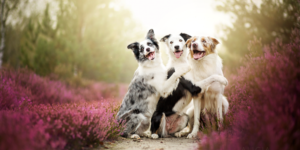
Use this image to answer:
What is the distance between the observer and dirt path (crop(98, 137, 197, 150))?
129 inches

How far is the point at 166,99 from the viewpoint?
4191 millimetres

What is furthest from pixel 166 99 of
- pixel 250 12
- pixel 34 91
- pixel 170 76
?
pixel 250 12

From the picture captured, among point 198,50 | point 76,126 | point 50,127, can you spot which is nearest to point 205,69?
point 198,50

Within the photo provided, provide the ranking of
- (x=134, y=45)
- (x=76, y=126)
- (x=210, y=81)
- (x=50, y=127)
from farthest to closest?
(x=134, y=45) → (x=210, y=81) → (x=76, y=126) → (x=50, y=127)

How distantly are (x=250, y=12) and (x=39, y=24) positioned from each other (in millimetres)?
12373

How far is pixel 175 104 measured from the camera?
14.0ft

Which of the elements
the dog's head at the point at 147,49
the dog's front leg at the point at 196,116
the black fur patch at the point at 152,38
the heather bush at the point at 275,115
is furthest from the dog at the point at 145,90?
the heather bush at the point at 275,115

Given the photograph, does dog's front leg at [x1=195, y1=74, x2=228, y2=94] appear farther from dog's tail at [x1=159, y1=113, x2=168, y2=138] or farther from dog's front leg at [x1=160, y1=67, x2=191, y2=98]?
dog's tail at [x1=159, y1=113, x2=168, y2=138]

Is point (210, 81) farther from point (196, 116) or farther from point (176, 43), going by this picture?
point (176, 43)

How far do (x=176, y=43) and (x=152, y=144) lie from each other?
217 cm

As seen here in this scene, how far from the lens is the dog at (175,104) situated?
412 centimetres

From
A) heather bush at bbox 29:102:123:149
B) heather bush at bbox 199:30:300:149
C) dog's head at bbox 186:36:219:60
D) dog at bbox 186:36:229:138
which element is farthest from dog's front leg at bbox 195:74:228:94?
heather bush at bbox 29:102:123:149

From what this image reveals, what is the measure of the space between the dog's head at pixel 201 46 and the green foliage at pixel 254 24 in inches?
247

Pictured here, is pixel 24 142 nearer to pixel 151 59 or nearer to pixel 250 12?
pixel 151 59
